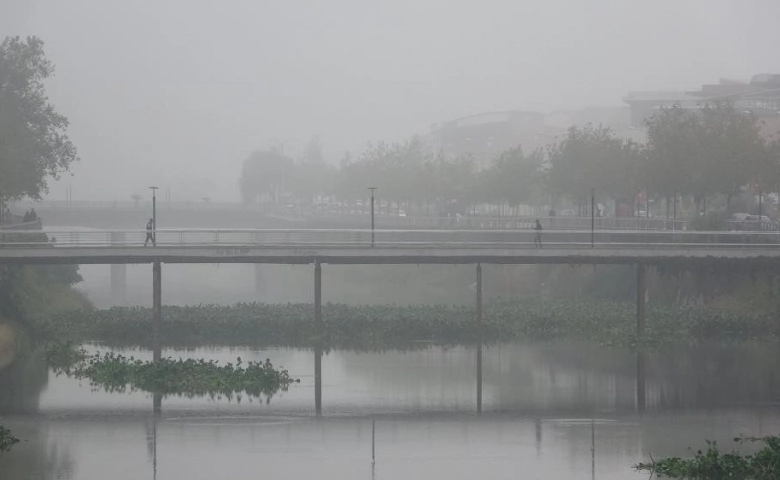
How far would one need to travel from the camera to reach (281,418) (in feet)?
160

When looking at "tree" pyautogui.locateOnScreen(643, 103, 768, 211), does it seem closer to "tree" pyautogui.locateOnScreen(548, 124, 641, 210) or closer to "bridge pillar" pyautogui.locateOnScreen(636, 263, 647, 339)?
"tree" pyautogui.locateOnScreen(548, 124, 641, 210)

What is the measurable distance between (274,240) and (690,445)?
30.3m

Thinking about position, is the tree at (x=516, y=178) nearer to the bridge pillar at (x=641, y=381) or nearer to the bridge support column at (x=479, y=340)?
the bridge support column at (x=479, y=340)

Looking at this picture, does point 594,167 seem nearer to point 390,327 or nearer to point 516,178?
point 516,178

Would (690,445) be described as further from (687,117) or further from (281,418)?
(687,117)

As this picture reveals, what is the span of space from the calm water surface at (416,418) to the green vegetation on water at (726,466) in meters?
2.15

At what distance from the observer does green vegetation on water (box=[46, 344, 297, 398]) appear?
54.6m

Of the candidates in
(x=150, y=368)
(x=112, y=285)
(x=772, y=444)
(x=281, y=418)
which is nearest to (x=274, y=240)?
(x=150, y=368)

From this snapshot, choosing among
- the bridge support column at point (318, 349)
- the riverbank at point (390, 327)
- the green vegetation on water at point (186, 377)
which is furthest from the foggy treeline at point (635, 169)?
the green vegetation on water at point (186, 377)

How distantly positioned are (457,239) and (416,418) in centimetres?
2135

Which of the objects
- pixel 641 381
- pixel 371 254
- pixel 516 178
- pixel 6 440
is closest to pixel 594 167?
pixel 516 178

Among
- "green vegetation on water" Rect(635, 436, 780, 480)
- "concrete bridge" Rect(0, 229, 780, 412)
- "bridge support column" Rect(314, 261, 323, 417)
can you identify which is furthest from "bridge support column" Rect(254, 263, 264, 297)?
"green vegetation on water" Rect(635, 436, 780, 480)

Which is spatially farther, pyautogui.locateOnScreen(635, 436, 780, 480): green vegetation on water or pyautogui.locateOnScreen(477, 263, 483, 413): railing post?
pyautogui.locateOnScreen(477, 263, 483, 413): railing post

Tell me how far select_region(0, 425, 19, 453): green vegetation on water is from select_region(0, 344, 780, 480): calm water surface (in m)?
0.37
